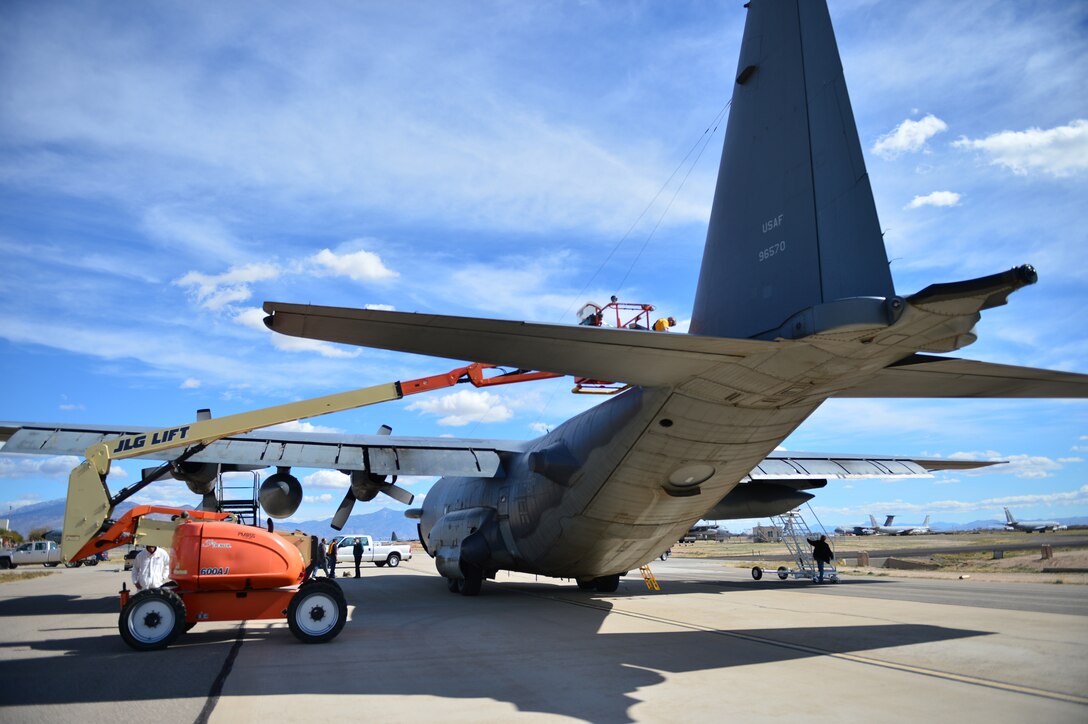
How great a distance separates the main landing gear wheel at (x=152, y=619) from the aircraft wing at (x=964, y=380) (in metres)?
8.95

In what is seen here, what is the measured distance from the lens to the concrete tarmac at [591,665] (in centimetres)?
A: 579

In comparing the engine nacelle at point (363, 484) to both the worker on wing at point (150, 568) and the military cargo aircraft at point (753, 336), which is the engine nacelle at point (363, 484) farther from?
the worker on wing at point (150, 568)

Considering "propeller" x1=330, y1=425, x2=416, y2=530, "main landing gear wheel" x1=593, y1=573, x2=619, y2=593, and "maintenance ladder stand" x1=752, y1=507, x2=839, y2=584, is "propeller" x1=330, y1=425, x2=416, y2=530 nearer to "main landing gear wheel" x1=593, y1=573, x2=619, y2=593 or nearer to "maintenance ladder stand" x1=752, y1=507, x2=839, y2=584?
"main landing gear wheel" x1=593, y1=573, x2=619, y2=593

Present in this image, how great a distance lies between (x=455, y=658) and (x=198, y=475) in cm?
825

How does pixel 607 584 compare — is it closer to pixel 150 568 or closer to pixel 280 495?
pixel 280 495

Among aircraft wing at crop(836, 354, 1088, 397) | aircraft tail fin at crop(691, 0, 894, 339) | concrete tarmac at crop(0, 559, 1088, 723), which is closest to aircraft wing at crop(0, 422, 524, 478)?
concrete tarmac at crop(0, 559, 1088, 723)

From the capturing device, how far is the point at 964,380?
8.22 meters

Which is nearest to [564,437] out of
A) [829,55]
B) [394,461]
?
[394,461]

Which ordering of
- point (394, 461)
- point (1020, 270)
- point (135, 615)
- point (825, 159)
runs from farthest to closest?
point (394, 461) → point (135, 615) → point (825, 159) → point (1020, 270)

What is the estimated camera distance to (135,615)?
884cm

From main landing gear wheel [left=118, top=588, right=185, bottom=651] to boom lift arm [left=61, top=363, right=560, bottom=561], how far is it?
127 cm

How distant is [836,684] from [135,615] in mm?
8229

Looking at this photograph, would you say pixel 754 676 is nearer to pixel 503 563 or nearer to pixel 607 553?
pixel 607 553

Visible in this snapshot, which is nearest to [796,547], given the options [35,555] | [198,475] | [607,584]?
[607,584]
